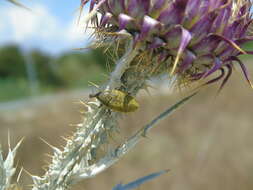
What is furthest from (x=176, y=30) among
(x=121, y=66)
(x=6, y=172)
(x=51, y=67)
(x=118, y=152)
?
(x=51, y=67)

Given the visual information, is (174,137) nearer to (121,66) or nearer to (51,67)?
(121,66)

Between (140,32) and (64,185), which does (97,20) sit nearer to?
(140,32)

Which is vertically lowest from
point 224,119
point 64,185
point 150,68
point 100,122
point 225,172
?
point 225,172

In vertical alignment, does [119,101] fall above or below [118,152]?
above

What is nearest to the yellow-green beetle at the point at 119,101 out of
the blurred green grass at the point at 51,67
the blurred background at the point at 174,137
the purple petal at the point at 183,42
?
the purple petal at the point at 183,42

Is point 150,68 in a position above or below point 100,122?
above

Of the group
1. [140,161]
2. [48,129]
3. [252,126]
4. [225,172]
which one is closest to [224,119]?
[252,126]
